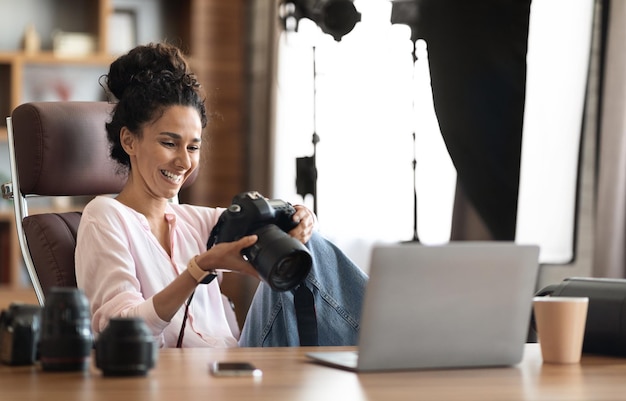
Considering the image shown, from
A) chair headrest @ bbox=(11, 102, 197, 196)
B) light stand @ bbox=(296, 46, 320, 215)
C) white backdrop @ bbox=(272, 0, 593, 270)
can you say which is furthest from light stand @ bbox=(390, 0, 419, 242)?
chair headrest @ bbox=(11, 102, 197, 196)

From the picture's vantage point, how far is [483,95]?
11.2 feet

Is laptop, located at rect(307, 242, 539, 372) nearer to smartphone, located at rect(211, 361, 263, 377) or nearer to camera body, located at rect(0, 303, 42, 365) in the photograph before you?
smartphone, located at rect(211, 361, 263, 377)

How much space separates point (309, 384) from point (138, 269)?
3.03ft

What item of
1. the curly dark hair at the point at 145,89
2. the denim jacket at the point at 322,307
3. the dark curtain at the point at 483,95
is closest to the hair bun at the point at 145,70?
the curly dark hair at the point at 145,89

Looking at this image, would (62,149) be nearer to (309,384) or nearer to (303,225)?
(303,225)

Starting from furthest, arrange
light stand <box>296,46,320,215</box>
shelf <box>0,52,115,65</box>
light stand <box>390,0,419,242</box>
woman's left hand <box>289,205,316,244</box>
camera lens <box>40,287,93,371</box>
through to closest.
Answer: shelf <box>0,52,115,65</box> → light stand <box>296,46,320,215</box> → light stand <box>390,0,419,242</box> → woman's left hand <box>289,205,316,244</box> → camera lens <box>40,287,93,371</box>

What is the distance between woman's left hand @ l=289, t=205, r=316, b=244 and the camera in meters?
1.62

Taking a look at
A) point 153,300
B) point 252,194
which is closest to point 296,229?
point 252,194

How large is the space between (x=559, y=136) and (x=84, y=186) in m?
1.78

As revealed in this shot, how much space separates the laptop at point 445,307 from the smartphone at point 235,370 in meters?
0.12

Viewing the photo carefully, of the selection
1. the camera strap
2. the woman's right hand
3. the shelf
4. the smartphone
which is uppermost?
the shelf

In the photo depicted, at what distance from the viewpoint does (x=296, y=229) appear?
1625 millimetres

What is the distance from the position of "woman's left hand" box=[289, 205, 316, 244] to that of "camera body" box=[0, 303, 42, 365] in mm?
505

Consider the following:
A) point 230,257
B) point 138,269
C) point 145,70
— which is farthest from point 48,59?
point 230,257
